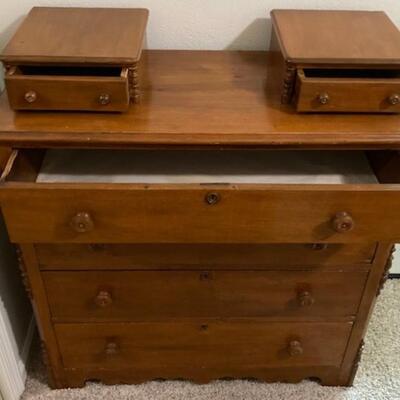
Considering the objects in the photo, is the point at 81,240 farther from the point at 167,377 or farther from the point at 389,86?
the point at 389,86

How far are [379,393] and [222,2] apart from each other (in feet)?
3.41

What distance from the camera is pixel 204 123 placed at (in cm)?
104

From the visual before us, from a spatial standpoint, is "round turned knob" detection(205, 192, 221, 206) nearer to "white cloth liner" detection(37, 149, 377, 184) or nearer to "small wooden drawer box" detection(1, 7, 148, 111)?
"white cloth liner" detection(37, 149, 377, 184)

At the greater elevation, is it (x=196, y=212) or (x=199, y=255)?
(x=196, y=212)

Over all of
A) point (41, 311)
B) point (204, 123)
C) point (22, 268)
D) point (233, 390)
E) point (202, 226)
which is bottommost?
point (233, 390)

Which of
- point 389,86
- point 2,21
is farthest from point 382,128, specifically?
point 2,21

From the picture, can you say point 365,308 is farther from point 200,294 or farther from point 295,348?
point 200,294

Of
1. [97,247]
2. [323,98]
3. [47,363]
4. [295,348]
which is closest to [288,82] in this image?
[323,98]

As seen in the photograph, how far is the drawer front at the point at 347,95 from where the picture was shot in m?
1.03

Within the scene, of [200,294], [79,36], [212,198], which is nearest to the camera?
[212,198]

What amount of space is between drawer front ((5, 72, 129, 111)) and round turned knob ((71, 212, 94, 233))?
8.2 inches

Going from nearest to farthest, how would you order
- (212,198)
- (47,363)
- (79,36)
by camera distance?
(212,198), (79,36), (47,363)

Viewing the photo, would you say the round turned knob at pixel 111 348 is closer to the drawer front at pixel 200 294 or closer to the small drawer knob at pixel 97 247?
the drawer front at pixel 200 294

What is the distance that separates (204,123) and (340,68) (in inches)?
11.3
